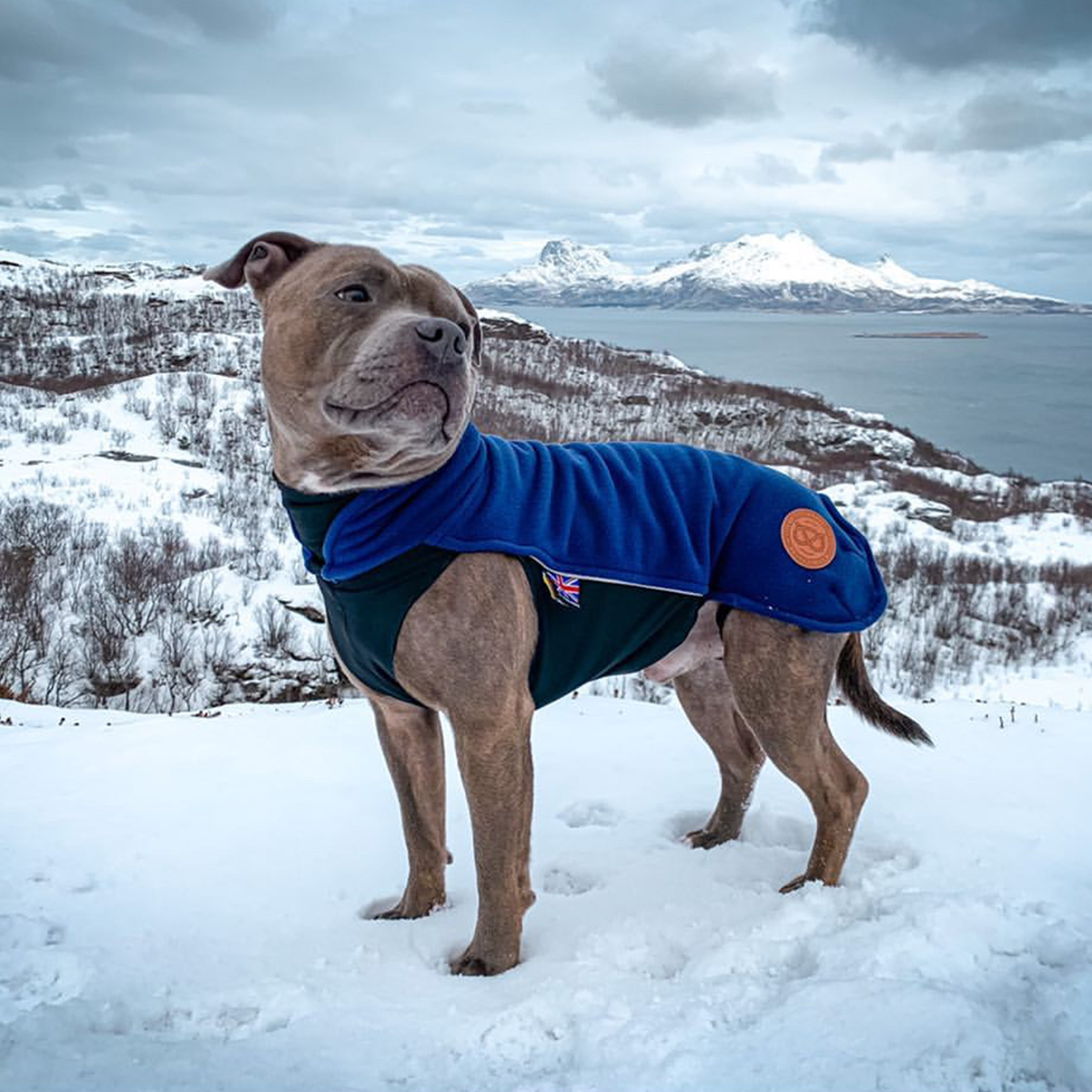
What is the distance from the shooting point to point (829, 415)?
53.9 metres

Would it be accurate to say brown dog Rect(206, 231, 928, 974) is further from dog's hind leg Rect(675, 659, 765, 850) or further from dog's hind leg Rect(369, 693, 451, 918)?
dog's hind leg Rect(675, 659, 765, 850)

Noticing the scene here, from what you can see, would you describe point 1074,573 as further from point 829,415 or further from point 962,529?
point 829,415

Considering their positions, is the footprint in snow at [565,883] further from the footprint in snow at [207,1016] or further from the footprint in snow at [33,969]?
the footprint in snow at [33,969]

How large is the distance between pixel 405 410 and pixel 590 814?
2.50 m

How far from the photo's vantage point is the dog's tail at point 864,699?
3.74 meters

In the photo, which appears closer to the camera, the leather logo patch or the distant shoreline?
the leather logo patch

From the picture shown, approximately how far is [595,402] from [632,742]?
53286 millimetres

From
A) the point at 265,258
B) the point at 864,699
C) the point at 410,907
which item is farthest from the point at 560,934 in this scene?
the point at 265,258

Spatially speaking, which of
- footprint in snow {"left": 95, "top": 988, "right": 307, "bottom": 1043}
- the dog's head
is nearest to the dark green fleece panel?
the dog's head

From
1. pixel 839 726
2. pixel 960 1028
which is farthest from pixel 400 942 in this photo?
pixel 839 726

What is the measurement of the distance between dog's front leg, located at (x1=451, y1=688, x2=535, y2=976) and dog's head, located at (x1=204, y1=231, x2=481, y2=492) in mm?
886

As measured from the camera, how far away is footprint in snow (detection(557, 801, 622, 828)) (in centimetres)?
423

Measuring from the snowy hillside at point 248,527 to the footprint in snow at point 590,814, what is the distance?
936cm

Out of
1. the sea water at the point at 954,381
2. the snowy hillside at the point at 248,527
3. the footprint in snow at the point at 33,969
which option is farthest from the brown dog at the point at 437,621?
the sea water at the point at 954,381
